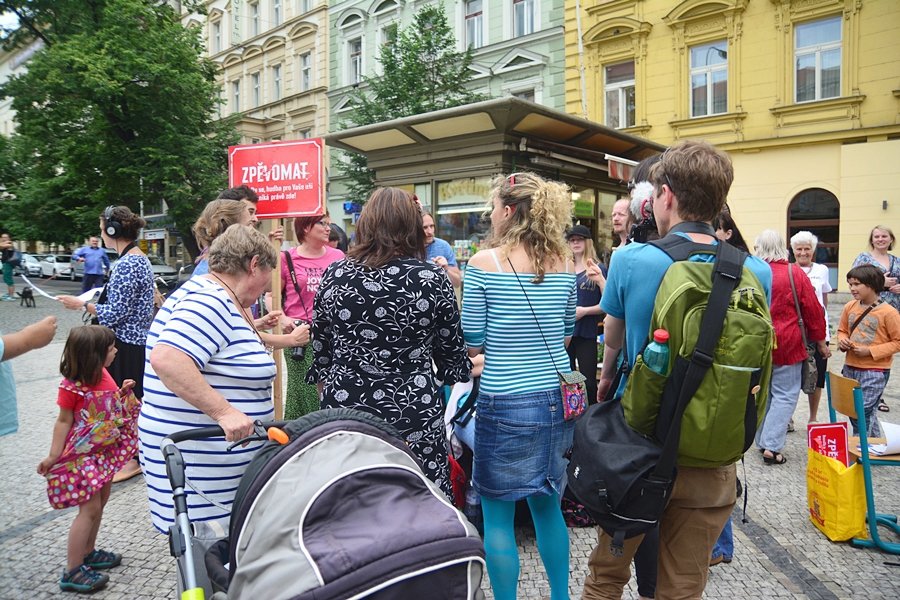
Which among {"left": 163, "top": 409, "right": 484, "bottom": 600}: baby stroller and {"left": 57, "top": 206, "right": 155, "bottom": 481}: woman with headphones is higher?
{"left": 57, "top": 206, "right": 155, "bottom": 481}: woman with headphones

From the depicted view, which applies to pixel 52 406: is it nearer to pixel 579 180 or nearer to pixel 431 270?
pixel 431 270

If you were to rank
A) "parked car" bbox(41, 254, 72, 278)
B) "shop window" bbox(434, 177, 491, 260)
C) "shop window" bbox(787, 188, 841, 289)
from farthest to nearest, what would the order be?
"parked car" bbox(41, 254, 72, 278)
"shop window" bbox(787, 188, 841, 289)
"shop window" bbox(434, 177, 491, 260)

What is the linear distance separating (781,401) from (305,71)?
2760cm

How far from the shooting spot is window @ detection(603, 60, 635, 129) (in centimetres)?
1767

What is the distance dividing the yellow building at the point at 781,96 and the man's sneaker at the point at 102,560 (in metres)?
15.8

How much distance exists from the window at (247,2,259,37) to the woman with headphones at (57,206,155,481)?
99.2ft

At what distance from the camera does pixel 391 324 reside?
2400 millimetres

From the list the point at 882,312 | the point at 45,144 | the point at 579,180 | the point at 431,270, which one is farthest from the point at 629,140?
the point at 45,144

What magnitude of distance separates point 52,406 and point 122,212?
3637 millimetres

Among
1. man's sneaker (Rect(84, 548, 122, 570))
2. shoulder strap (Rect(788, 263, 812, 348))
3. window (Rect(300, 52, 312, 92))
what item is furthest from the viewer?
window (Rect(300, 52, 312, 92))

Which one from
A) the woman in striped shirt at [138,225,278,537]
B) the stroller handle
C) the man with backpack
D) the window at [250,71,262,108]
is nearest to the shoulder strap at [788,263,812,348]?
the man with backpack

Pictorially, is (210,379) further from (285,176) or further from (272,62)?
(272,62)

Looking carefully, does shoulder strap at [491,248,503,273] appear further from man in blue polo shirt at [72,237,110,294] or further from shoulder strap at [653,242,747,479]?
man in blue polo shirt at [72,237,110,294]

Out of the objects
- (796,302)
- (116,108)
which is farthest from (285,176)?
(116,108)
